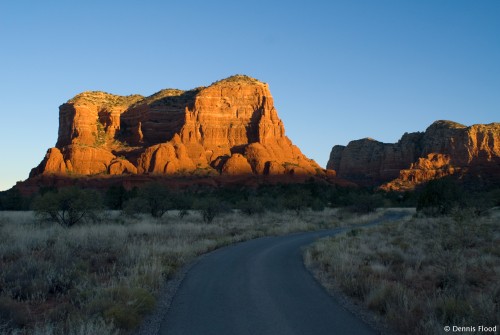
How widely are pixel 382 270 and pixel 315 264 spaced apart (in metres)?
3.56

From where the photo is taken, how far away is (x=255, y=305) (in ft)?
29.4

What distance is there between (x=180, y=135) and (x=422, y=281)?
367 ft

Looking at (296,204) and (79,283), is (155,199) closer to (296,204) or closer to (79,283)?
(296,204)

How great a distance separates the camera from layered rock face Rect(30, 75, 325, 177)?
106688 mm

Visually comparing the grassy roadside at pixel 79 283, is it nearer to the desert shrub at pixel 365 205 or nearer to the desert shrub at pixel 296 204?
the desert shrub at pixel 296 204

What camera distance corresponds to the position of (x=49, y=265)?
11625mm

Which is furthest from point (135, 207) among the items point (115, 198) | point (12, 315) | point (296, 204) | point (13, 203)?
point (12, 315)

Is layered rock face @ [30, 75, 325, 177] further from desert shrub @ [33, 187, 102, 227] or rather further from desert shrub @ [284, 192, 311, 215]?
desert shrub @ [33, 187, 102, 227]

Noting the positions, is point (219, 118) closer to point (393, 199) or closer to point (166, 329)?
point (393, 199)

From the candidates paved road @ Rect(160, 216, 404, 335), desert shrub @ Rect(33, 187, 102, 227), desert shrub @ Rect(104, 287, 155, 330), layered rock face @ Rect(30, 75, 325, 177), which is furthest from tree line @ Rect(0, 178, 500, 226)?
desert shrub @ Rect(104, 287, 155, 330)

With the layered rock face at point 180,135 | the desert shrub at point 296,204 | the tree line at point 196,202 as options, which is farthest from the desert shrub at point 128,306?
the layered rock face at point 180,135

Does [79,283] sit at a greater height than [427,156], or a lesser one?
lesser

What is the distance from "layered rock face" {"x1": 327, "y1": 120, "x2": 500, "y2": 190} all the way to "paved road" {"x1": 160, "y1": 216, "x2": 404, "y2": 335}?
111m

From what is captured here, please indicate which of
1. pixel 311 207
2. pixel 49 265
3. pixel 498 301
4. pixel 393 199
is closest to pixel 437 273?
pixel 498 301
